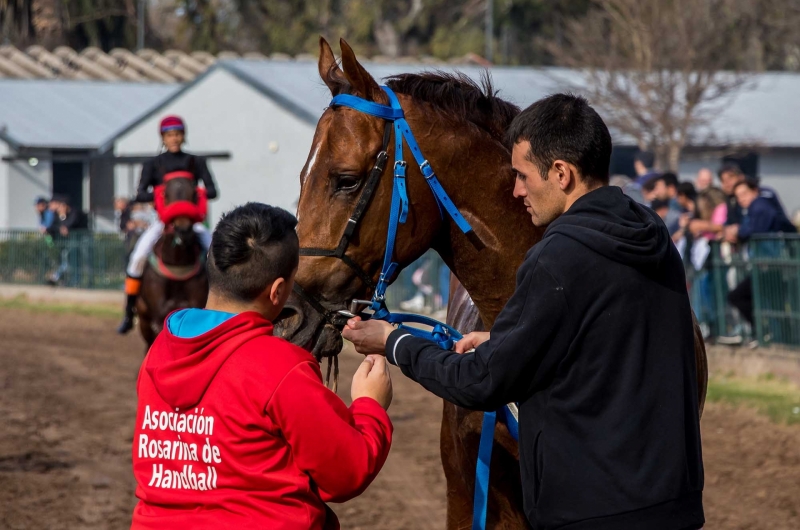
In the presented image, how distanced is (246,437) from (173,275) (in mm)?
7859

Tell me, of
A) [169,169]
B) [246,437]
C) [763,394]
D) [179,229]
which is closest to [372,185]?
[246,437]

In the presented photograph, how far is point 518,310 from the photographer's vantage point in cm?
264

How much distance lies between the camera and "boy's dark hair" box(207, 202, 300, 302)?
2.72 meters

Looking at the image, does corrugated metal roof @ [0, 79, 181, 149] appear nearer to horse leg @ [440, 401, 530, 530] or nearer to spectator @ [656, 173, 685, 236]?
spectator @ [656, 173, 685, 236]

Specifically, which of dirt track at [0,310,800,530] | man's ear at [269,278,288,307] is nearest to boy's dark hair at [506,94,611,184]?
man's ear at [269,278,288,307]

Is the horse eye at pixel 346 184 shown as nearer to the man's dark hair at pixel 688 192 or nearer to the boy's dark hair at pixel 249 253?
the boy's dark hair at pixel 249 253

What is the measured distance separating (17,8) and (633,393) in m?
42.7

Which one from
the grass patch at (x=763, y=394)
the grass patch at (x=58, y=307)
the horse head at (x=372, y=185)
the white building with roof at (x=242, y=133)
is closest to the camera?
the horse head at (x=372, y=185)

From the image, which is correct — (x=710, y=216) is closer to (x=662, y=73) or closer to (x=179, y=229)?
(x=179, y=229)

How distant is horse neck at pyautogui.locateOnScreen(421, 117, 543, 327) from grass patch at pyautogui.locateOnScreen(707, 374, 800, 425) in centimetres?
597

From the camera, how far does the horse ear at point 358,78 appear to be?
3.44 metres

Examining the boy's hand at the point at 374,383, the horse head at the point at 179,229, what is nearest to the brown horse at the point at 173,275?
the horse head at the point at 179,229

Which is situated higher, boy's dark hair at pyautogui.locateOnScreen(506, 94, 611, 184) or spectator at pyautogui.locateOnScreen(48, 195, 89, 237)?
boy's dark hair at pyautogui.locateOnScreen(506, 94, 611, 184)

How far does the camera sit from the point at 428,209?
3.57 m
